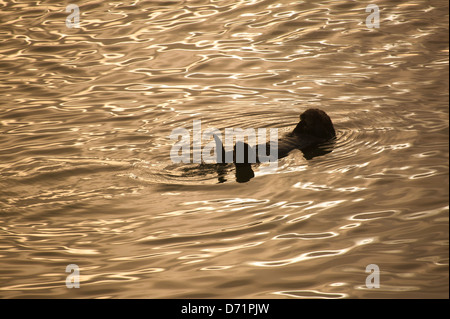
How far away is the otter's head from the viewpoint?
6.47 meters

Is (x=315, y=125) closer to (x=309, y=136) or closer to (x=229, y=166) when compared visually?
(x=309, y=136)

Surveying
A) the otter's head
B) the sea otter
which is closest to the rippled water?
the sea otter

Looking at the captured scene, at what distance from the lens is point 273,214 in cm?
529

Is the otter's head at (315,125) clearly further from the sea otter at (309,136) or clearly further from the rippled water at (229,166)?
the rippled water at (229,166)

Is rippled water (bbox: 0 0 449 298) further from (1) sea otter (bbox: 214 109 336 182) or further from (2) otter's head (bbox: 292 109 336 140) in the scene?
(2) otter's head (bbox: 292 109 336 140)

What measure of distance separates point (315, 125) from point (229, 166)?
3.62 ft

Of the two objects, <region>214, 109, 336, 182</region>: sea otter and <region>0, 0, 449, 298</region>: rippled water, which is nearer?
<region>0, 0, 449, 298</region>: rippled water

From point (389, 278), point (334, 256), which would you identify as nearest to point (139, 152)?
point (334, 256)

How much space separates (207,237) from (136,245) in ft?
2.00

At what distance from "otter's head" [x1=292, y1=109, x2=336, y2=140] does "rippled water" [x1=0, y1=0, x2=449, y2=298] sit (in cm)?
25

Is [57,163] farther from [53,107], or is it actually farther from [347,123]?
[347,123]

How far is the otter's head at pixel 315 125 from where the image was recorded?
6475 millimetres

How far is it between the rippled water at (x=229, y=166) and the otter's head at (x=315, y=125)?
0.82 feet

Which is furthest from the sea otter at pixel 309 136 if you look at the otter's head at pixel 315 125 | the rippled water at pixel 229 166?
the rippled water at pixel 229 166
